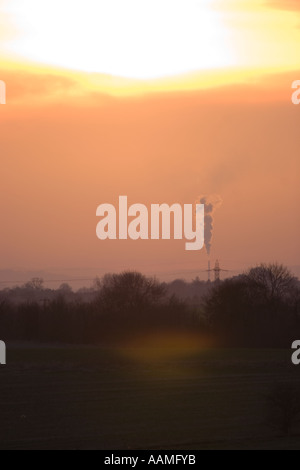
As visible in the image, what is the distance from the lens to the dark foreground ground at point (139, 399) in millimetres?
32969

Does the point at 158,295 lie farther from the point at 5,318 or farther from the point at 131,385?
the point at 131,385

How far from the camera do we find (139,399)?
4325 centimetres

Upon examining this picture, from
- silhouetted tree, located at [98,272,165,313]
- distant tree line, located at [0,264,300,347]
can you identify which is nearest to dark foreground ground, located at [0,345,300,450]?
distant tree line, located at [0,264,300,347]

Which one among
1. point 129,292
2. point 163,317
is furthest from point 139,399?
point 129,292

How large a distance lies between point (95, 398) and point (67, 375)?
346 inches

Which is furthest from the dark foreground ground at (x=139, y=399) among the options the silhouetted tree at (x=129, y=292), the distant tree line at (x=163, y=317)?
the silhouetted tree at (x=129, y=292)

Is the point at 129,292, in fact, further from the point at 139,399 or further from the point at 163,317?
the point at 139,399

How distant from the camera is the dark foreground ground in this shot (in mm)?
32969

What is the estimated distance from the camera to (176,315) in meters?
89.8

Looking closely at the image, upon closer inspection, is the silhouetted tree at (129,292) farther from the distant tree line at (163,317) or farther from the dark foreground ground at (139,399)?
the dark foreground ground at (139,399)

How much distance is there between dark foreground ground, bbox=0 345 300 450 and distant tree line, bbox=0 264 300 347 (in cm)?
1415

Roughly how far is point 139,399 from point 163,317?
46.6m
